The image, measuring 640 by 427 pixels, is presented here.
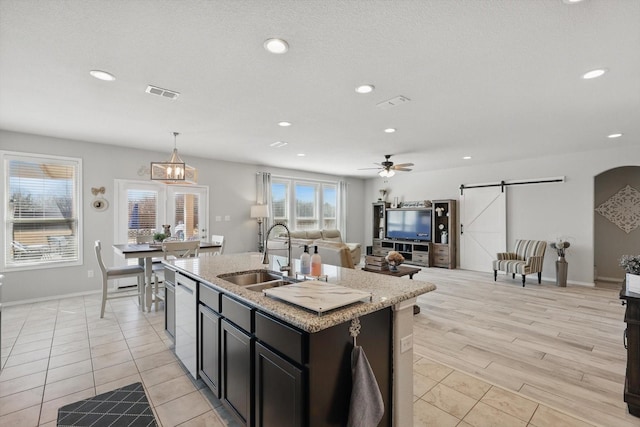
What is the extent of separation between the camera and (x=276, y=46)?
2219 mm

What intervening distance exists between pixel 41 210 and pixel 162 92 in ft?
Answer: 11.5

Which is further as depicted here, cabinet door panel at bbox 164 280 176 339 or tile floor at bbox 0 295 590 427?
cabinet door panel at bbox 164 280 176 339

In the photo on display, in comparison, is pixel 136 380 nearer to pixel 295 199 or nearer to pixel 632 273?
pixel 632 273

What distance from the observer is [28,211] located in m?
4.68

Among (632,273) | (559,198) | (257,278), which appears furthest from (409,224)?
(257,278)

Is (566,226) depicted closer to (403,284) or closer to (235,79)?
(403,284)

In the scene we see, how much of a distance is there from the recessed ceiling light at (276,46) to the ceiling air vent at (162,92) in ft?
4.51

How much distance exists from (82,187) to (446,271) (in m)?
7.67

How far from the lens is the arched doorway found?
6215 mm

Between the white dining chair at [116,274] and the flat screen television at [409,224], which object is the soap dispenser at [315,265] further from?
the flat screen television at [409,224]

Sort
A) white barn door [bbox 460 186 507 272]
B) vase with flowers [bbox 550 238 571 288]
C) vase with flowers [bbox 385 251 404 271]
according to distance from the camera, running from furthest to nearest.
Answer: white barn door [bbox 460 186 507 272]
vase with flowers [bbox 550 238 571 288]
vase with flowers [bbox 385 251 404 271]

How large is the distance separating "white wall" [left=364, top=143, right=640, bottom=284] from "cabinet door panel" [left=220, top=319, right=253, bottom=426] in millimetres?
6900

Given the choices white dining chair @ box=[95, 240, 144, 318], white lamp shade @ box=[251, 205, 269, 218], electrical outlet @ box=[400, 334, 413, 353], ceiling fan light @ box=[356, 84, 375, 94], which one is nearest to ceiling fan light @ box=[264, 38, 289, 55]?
ceiling fan light @ box=[356, 84, 375, 94]

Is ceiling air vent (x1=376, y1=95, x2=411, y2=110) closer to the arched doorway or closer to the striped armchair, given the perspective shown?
the striped armchair
